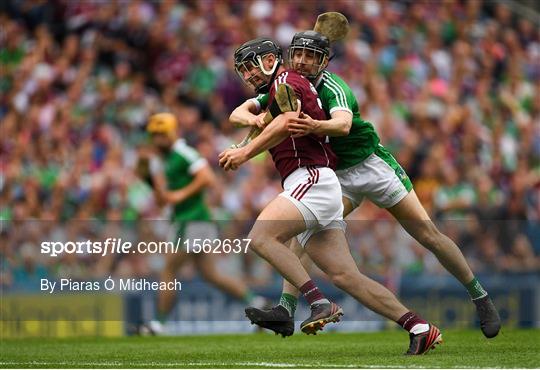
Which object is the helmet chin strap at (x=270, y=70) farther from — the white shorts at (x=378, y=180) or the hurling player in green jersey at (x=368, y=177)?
the white shorts at (x=378, y=180)

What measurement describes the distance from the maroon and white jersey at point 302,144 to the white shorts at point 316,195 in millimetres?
60

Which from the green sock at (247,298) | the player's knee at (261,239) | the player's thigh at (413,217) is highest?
the player's knee at (261,239)

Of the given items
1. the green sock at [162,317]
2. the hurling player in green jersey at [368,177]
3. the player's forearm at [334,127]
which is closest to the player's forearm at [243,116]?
the hurling player in green jersey at [368,177]

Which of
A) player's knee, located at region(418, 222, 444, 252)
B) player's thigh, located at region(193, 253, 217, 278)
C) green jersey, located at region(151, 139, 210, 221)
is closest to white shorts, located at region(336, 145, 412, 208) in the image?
player's knee, located at region(418, 222, 444, 252)

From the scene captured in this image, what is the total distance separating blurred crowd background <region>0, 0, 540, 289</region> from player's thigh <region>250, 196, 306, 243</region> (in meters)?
6.34

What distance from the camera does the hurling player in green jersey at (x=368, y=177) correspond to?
9055 millimetres

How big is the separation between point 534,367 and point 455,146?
11106mm

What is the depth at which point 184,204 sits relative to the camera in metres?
13.5

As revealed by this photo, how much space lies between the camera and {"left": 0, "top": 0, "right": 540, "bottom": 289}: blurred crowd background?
55.6 ft

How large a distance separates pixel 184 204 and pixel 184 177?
28 centimetres

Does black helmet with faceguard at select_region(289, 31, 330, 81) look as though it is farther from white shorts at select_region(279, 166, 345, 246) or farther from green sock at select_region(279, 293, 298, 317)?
green sock at select_region(279, 293, 298, 317)

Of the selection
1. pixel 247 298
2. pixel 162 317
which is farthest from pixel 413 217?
pixel 162 317

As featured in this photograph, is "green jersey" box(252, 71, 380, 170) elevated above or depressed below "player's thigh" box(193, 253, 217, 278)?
above

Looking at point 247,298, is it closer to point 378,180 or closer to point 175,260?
point 175,260
